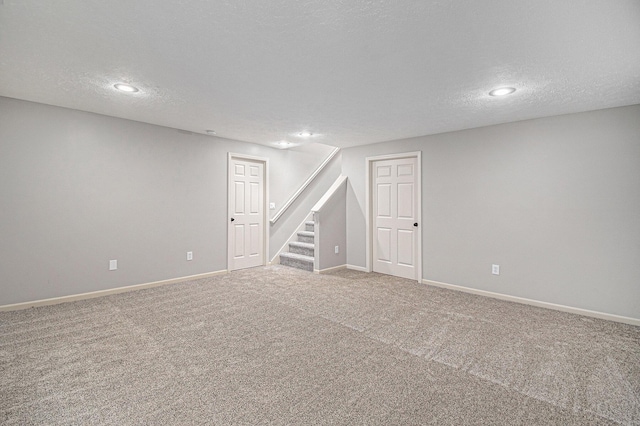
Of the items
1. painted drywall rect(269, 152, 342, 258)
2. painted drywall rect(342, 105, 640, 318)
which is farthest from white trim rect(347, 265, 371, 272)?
painted drywall rect(269, 152, 342, 258)

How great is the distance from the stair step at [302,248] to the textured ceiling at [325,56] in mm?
2818

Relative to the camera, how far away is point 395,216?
519cm

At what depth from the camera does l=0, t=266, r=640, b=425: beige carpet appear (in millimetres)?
1783

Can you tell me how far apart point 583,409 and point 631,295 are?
2172mm

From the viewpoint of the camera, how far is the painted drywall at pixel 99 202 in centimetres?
337

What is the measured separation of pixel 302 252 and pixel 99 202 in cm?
336

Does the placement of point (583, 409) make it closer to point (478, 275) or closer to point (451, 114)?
point (478, 275)

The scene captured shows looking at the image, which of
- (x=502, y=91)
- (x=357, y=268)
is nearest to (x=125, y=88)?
(x=502, y=91)

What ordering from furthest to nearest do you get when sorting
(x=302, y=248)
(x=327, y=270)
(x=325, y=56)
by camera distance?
(x=302, y=248) < (x=327, y=270) < (x=325, y=56)

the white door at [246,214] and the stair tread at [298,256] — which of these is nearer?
the white door at [246,214]

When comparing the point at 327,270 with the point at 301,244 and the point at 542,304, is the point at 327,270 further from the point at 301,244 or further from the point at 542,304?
the point at 542,304

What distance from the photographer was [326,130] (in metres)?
4.43

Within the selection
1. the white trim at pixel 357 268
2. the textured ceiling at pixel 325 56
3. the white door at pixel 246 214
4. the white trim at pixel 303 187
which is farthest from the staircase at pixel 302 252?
the textured ceiling at pixel 325 56

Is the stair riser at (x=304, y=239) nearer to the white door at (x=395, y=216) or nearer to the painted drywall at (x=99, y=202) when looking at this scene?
the white door at (x=395, y=216)
